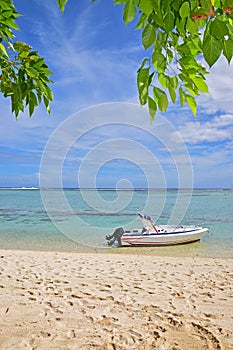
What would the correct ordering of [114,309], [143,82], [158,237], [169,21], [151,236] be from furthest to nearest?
[158,237], [151,236], [114,309], [143,82], [169,21]

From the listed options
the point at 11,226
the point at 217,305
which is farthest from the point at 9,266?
the point at 11,226

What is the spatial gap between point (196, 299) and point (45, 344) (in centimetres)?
248

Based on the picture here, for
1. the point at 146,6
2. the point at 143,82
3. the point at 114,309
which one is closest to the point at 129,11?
the point at 146,6

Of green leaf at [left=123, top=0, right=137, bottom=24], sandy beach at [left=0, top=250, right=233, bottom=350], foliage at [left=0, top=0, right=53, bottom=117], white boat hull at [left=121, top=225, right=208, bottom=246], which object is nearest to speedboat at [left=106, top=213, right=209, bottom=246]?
white boat hull at [left=121, top=225, right=208, bottom=246]

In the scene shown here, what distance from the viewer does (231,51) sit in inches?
26.5

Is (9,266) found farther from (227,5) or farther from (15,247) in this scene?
(227,5)

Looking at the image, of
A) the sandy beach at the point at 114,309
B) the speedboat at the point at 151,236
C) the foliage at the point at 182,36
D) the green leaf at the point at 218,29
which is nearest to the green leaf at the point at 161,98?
the foliage at the point at 182,36

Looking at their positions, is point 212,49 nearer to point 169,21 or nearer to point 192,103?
point 169,21

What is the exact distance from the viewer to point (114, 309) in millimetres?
4074

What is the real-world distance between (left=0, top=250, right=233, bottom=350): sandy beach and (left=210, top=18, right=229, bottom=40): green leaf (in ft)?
10.1

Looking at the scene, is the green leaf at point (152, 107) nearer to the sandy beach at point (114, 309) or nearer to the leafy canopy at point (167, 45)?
the leafy canopy at point (167, 45)

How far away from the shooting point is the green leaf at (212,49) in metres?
0.65

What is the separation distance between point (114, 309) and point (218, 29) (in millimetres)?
3985

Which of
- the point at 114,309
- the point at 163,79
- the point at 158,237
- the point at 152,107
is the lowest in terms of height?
the point at 158,237
